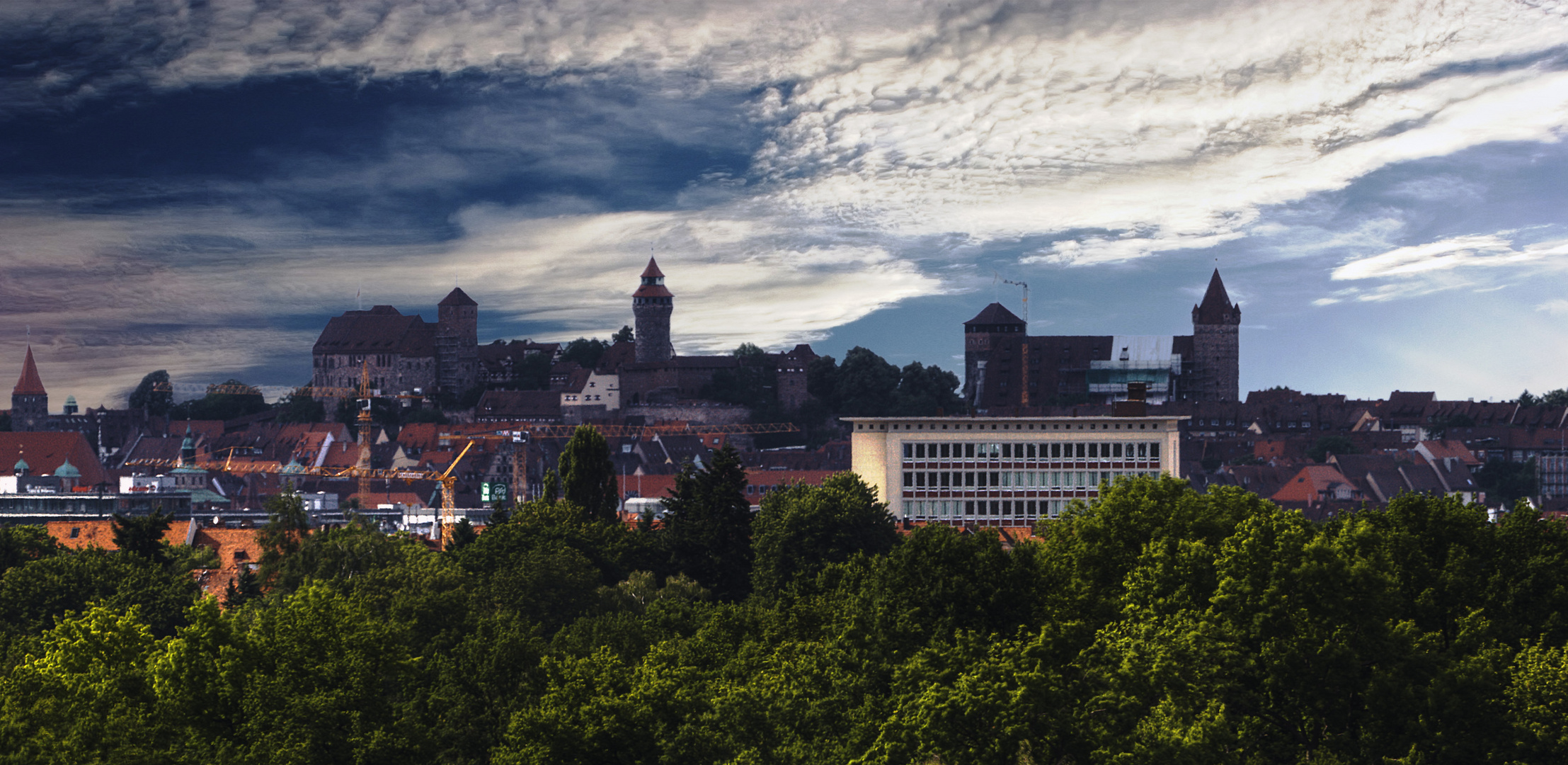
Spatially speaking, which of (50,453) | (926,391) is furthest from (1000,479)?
(50,453)

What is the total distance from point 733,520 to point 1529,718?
119ft

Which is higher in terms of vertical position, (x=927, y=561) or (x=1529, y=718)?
(x=927, y=561)

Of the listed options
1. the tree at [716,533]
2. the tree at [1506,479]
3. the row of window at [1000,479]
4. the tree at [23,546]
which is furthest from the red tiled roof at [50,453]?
the tree at [1506,479]

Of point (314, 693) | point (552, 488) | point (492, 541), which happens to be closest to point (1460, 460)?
point (552, 488)

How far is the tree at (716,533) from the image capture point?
61.6 meters

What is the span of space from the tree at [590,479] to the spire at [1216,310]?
137 metres

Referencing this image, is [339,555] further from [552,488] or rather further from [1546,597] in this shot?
[1546,597]

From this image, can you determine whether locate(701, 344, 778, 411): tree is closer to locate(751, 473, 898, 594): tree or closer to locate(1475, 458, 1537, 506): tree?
locate(1475, 458, 1537, 506): tree

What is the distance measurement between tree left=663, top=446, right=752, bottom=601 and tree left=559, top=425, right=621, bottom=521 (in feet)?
29.7

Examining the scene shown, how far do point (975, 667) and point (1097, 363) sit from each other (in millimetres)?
168834

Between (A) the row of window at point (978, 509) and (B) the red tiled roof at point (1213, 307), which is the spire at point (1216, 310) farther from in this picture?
(A) the row of window at point (978, 509)

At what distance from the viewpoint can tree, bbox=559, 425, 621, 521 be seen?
71.6 meters

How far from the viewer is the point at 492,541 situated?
63344mm

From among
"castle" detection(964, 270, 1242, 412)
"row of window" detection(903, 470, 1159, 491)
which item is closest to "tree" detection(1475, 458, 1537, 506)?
"castle" detection(964, 270, 1242, 412)
